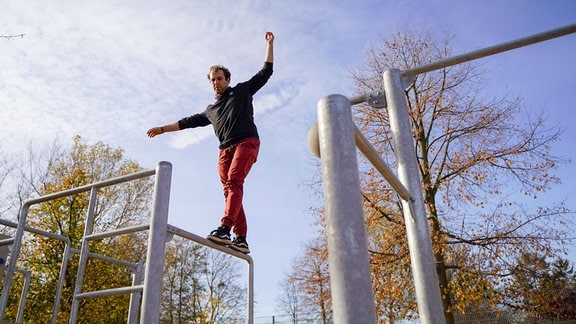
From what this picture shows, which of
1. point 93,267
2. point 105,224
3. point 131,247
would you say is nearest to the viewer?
point 93,267

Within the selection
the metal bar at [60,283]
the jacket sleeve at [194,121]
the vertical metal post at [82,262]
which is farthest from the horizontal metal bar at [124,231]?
the jacket sleeve at [194,121]

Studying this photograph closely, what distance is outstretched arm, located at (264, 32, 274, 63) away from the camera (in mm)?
3853

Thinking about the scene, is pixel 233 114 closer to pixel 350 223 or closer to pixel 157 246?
pixel 157 246

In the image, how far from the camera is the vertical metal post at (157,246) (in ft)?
6.84

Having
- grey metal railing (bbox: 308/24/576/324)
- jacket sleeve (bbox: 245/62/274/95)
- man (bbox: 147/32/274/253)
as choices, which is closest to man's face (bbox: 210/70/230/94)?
man (bbox: 147/32/274/253)

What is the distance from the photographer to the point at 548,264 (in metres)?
10.8

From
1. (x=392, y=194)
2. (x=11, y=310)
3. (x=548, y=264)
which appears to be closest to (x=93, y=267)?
(x=11, y=310)

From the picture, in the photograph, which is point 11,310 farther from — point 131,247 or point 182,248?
point 182,248

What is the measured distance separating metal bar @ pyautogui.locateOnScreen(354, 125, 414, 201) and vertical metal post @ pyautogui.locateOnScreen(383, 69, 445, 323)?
70 millimetres

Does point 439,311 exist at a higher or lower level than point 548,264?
lower

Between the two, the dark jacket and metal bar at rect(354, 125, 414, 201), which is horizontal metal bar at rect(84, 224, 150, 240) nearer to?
the dark jacket

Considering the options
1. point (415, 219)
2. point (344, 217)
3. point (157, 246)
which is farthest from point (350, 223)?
point (157, 246)

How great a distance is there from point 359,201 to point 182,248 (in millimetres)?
29386

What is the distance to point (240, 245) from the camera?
3287mm
